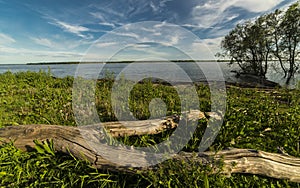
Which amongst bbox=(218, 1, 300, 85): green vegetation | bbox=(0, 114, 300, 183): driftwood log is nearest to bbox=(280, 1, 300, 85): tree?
bbox=(218, 1, 300, 85): green vegetation

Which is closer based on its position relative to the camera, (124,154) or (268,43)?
(124,154)

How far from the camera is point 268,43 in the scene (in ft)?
68.7

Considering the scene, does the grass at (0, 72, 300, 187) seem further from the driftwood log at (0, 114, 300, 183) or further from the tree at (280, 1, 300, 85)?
the tree at (280, 1, 300, 85)

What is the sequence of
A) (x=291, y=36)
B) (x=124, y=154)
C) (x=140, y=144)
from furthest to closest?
(x=291, y=36)
(x=140, y=144)
(x=124, y=154)

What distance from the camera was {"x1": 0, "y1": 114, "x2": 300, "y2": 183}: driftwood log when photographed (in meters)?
2.18

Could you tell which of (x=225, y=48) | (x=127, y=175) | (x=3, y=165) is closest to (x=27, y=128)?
(x=3, y=165)

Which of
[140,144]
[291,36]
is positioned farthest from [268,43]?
[140,144]

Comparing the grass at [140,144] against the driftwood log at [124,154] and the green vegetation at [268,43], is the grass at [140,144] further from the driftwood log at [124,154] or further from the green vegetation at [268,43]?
the green vegetation at [268,43]

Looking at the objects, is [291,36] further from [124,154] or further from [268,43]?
[124,154]

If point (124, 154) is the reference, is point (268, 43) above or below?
above

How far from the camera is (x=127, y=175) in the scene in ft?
7.50

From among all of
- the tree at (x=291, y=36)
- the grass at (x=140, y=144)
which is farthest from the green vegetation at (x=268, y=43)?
the grass at (x=140, y=144)

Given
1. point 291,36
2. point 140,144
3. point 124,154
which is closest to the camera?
point 124,154

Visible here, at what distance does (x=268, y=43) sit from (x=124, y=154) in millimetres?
24545
